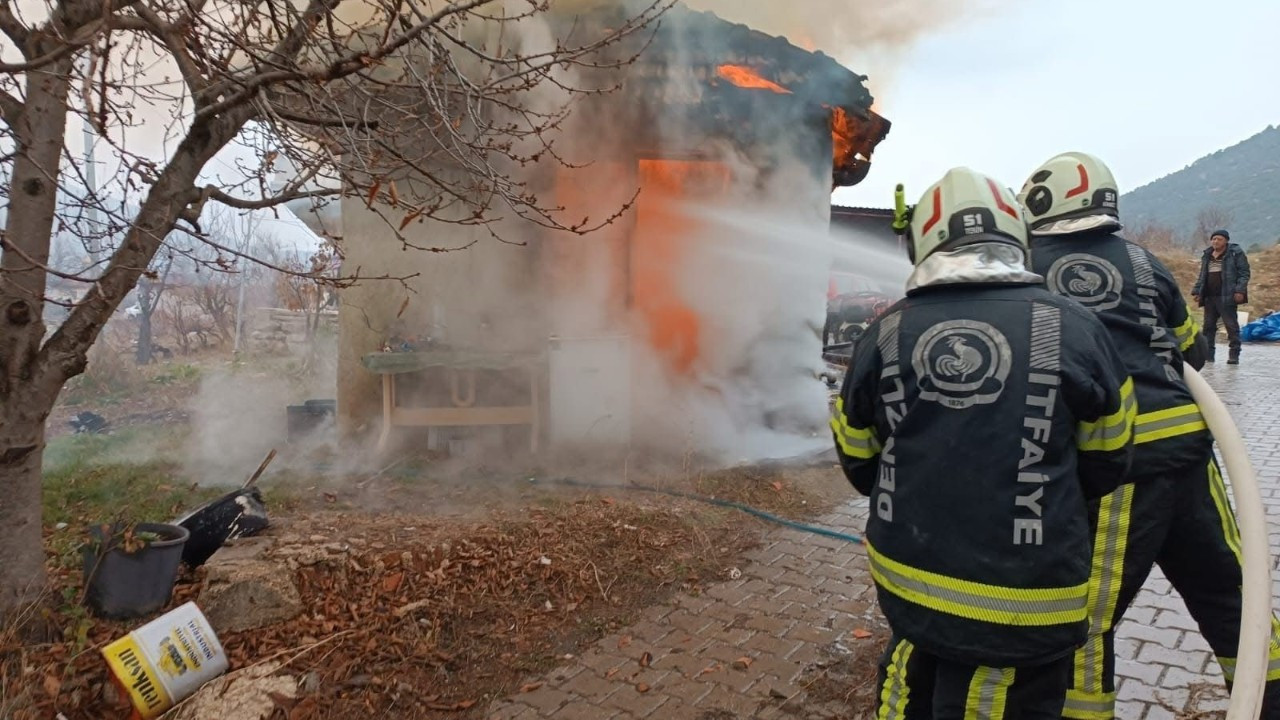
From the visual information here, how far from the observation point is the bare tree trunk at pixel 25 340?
129 inches

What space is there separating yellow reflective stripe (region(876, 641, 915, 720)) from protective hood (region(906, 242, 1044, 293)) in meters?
1.05

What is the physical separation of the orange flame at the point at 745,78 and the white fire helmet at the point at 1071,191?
6.18 metres

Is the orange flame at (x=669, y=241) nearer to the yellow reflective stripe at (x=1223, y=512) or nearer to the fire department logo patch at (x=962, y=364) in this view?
the yellow reflective stripe at (x=1223, y=512)

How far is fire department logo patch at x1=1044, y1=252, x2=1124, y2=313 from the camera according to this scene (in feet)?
8.82

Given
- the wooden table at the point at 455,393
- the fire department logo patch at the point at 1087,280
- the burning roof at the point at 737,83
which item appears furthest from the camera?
the burning roof at the point at 737,83

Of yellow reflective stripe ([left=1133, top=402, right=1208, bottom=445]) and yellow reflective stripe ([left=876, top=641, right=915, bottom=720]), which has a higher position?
yellow reflective stripe ([left=1133, top=402, right=1208, bottom=445])

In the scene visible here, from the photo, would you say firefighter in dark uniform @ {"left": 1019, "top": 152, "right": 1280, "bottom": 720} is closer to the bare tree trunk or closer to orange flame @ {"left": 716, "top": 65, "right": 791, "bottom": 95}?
the bare tree trunk

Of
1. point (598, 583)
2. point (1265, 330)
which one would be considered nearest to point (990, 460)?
point (598, 583)

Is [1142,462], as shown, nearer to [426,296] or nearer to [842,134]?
[426,296]

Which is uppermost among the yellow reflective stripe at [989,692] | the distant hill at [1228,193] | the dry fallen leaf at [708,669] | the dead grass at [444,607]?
the distant hill at [1228,193]

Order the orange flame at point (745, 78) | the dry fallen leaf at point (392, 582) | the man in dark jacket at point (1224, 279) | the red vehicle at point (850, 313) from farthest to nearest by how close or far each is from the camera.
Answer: the red vehicle at point (850, 313)
the man in dark jacket at point (1224, 279)
the orange flame at point (745, 78)
the dry fallen leaf at point (392, 582)

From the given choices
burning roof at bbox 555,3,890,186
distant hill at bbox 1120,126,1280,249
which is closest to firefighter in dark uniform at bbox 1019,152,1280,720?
burning roof at bbox 555,3,890,186

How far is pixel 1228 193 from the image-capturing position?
96625 millimetres

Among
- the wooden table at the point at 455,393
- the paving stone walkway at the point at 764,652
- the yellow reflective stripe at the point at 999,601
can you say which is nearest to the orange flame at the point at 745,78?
the wooden table at the point at 455,393
